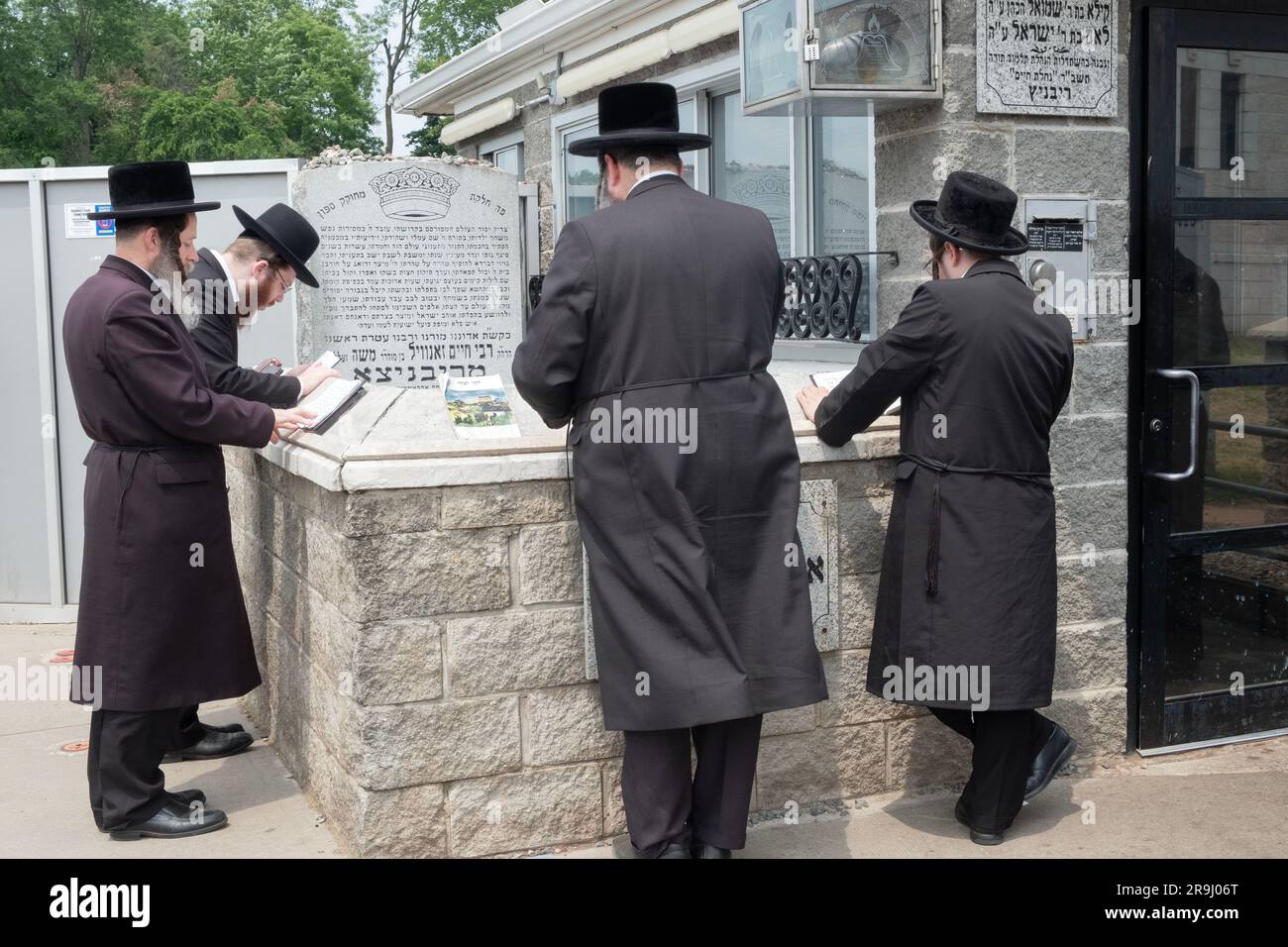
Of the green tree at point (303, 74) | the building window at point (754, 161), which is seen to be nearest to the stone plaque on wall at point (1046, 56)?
the building window at point (754, 161)

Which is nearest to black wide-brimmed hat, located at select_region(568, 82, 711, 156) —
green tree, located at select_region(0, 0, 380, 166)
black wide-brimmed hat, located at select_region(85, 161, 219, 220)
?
black wide-brimmed hat, located at select_region(85, 161, 219, 220)

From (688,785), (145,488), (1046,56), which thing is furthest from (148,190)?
(1046,56)

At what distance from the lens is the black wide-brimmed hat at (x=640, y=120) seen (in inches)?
142

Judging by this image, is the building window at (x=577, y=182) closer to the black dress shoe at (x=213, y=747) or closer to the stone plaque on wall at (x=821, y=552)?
the black dress shoe at (x=213, y=747)

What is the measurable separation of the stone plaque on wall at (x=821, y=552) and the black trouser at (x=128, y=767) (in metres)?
2.04

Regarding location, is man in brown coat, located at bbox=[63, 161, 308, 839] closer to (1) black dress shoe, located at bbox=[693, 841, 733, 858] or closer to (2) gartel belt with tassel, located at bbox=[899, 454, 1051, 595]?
(1) black dress shoe, located at bbox=[693, 841, 733, 858]

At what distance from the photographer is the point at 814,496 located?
4.30m

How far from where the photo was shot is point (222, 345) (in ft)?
16.1

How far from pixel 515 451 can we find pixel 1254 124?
10.1 feet

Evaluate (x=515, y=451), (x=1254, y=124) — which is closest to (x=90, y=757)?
(x=515, y=451)

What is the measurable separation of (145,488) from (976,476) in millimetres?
2554

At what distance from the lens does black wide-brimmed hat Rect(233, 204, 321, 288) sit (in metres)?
5.06

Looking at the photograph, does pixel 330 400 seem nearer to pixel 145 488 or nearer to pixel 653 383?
pixel 145 488

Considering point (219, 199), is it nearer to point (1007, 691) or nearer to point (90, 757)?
point (90, 757)
